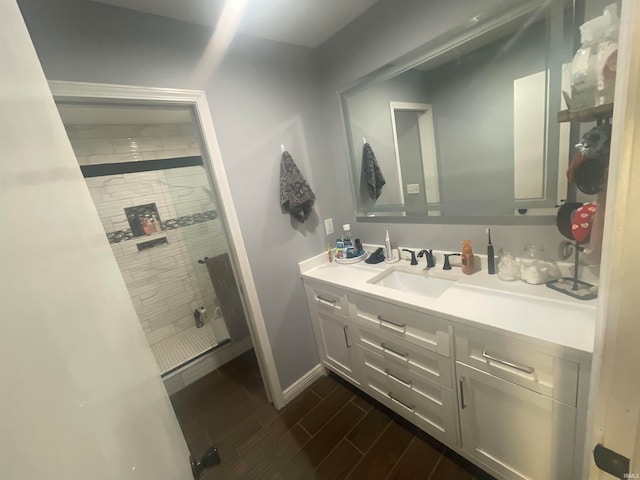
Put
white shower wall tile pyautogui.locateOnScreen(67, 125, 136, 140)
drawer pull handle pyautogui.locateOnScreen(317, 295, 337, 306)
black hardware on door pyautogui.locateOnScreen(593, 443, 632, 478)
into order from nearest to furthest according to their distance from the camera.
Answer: black hardware on door pyautogui.locateOnScreen(593, 443, 632, 478) → drawer pull handle pyautogui.locateOnScreen(317, 295, 337, 306) → white shower wall tile pyautogui.locateOnScreen(67, 125, 136, 140)

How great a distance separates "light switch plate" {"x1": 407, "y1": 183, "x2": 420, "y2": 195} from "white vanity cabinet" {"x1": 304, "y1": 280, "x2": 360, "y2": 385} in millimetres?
744

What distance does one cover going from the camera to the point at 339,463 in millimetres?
1328

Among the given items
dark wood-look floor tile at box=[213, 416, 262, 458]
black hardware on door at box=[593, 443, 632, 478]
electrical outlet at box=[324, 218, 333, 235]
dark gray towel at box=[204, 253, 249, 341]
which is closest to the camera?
black hardware on door at box=[593, 443, 632, 478]

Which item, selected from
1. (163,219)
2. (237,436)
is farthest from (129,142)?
(237,436)

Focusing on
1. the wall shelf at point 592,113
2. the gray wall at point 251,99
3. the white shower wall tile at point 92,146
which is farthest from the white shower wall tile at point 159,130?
the wall shelf at point 592,113

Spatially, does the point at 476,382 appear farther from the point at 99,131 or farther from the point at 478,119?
the point at 99,131

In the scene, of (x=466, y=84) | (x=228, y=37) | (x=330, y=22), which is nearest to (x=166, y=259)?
(x=228, y=37)

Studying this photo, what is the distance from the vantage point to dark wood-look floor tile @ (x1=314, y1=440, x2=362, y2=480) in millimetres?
1283

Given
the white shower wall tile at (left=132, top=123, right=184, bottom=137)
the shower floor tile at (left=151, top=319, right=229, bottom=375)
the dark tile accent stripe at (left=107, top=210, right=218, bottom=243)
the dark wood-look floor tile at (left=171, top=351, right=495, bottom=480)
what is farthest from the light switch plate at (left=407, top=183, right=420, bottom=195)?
the white shower wall tile at (left=132, top=123, right=184, bottom=137)

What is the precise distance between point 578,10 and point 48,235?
1.64 m

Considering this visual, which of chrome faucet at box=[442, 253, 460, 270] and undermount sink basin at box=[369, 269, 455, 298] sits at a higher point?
chrome faucet at box=[442, 253, 460, 270]

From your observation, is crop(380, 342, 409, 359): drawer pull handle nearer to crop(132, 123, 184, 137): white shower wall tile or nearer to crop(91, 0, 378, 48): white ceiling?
crop(91, 0, 378, 48): white ceiling

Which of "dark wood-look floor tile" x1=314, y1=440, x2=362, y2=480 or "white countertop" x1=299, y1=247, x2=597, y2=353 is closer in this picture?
"white countertop" x1=299, y1=247, x2=597, y2=353

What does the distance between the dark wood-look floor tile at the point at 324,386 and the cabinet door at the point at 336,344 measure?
0.15 meters
